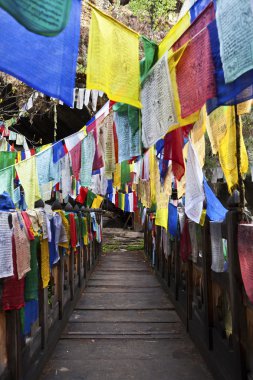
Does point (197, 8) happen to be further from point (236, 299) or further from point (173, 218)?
point (173, 218)

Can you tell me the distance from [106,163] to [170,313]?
3.16 metres

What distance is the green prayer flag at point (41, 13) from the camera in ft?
6.53

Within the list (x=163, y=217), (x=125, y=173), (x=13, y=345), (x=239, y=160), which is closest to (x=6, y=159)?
(x=125, y=173)

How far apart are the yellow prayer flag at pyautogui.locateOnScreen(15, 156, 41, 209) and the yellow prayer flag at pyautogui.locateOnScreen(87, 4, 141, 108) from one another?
109 inches

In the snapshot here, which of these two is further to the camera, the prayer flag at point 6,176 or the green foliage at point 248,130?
the green foliage at point 248,130

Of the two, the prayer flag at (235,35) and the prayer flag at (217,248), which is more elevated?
the prayer flag at (235,35)

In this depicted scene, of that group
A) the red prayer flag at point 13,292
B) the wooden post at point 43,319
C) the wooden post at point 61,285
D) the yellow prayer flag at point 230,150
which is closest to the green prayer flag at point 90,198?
the wooden post at point 61,285

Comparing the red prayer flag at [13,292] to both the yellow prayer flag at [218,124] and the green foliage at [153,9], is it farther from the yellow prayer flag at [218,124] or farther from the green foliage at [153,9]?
the green foliage at [153,9]

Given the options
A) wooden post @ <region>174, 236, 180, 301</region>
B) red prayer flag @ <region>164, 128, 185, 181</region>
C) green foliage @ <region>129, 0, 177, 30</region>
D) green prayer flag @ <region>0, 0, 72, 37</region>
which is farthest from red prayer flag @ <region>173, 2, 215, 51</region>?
green foliage @ <region>129, 0, 177, 30</region>

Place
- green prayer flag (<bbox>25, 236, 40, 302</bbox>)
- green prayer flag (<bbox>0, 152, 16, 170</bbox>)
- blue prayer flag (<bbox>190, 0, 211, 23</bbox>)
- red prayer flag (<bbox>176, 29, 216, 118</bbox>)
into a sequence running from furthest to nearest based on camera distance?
green prayer flag (<bbox>0, 152, 16, 170</bbox>) → green prayer flag (<bbox>25, 236, 40, 302</bbox>) → blue prayer flag (<bbox>190, 0, 211, 23</bbox>) → red prayer flag (<bbox>176, 29, 216, 118</bbox>)

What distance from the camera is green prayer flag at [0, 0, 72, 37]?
199 cm

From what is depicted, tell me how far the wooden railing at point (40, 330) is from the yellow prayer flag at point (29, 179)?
0.96 m

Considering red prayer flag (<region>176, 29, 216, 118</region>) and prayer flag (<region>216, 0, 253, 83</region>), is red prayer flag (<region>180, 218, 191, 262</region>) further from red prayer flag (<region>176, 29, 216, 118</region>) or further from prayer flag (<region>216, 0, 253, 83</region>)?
prayer flag (<region>216, 0, 253, 83</region>)

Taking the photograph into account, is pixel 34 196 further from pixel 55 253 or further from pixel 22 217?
pixel 22 217
